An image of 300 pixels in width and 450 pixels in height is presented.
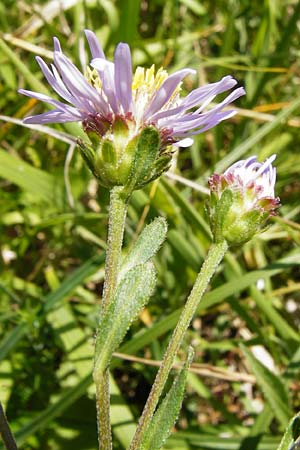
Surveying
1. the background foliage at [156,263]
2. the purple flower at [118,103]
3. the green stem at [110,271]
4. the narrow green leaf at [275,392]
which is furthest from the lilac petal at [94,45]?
the narrow green leaf at [275,392]

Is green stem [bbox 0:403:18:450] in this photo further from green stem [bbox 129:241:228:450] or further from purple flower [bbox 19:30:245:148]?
purple flower [bbox 19:30:245:148]

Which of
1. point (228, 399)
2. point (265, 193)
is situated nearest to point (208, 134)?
point (228, 399)

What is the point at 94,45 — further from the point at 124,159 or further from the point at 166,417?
the point at 166,417

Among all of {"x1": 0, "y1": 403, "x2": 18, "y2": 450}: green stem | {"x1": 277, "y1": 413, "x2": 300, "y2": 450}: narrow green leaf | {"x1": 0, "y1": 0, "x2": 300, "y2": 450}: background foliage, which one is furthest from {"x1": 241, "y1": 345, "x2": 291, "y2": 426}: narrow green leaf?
{"x1": 0, "y1": 403, "x2": 18, "y2": 450}: green stem

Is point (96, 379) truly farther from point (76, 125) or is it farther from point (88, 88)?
point (76, 125)

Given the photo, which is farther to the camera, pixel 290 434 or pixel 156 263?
pixel 156 263

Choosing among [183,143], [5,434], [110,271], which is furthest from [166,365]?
[183,143]

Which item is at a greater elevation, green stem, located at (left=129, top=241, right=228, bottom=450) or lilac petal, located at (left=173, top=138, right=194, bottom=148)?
lilac petal, located at (left=173, top=138, right=194, bottom=148)
